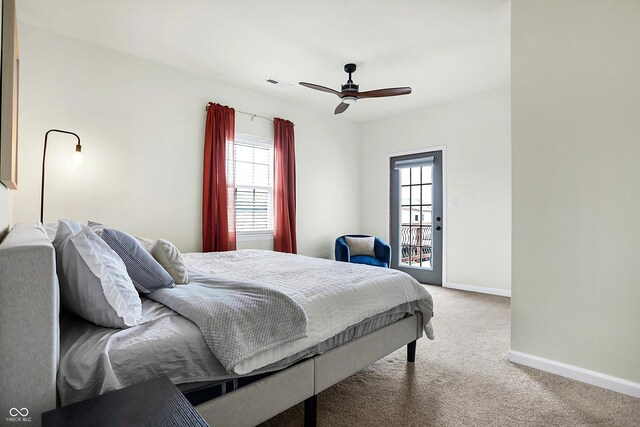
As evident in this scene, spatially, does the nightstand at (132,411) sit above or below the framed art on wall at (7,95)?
below

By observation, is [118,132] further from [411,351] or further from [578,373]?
[578,373]

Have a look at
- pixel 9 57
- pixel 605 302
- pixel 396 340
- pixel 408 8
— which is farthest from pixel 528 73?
pixel 9 57

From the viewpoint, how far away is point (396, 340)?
220 cm

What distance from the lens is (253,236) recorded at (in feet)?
14.5

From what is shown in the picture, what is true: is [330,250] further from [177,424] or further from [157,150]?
[177,424]

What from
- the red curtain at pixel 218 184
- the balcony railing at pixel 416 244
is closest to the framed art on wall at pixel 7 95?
the red curtain at pixel 218 184

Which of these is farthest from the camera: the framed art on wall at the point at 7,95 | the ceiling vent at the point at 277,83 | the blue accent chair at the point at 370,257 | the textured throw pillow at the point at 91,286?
the blue accent chair at the point at 370,257

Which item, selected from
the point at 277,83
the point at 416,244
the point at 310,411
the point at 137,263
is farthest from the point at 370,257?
the point at 137,263

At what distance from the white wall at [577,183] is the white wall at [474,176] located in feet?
7.24

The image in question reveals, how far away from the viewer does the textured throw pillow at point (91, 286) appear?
1.24m

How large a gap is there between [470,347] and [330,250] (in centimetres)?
293

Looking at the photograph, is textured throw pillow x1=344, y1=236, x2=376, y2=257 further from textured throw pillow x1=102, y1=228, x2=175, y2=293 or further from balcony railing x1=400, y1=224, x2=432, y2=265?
textured throw pillow x1=102, y1=228, x2=175, y2=293

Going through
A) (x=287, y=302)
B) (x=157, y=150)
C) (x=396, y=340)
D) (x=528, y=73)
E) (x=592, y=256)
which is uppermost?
(x=528, y=73)

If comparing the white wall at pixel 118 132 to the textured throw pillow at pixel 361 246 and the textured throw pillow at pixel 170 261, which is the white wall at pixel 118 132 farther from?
the textured throw pillow at pixel 170 261
